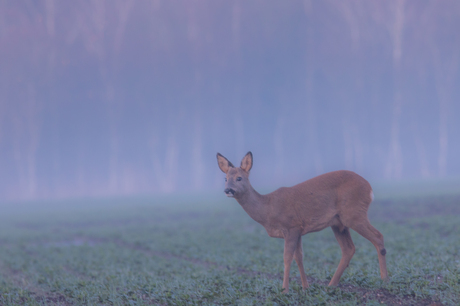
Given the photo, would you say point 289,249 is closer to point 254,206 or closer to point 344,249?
point 254,206

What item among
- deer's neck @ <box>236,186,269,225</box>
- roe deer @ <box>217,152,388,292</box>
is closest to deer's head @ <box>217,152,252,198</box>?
roe deer @ <box>217,152,388,292</box>

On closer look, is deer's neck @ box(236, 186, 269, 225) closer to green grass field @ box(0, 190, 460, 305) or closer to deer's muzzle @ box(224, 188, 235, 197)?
deer's muzzle @ box(224, 188, 235, 197)

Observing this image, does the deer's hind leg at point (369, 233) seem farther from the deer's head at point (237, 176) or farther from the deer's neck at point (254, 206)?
the deer's head at point (237, 176)

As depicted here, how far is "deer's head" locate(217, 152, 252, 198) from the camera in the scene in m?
8.01

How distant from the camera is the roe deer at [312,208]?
797 cm

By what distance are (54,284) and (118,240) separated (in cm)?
1588

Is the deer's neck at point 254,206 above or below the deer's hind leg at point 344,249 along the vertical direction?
above

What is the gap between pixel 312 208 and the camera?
320 inches

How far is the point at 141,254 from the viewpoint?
766 inches

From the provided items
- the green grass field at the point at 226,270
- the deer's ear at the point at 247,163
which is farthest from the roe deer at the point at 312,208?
the green grass field at the point at 226,270

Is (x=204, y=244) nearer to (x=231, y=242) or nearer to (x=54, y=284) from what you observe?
(x=231, y=242)

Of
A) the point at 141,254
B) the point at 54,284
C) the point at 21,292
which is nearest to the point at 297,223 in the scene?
the point at 21,292

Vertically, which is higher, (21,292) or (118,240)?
(21,292)

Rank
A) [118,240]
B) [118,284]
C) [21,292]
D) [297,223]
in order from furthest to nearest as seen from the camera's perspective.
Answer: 1. [118,240]
2. [118,284]
3. [21,292]
4. [297,223]
